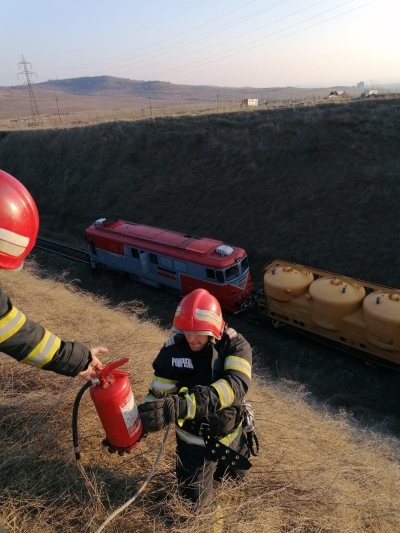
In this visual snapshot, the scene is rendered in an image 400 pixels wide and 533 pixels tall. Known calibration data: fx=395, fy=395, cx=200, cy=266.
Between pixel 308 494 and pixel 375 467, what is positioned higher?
pixel 308 494

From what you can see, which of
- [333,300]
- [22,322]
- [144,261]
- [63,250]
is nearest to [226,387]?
[22,322]

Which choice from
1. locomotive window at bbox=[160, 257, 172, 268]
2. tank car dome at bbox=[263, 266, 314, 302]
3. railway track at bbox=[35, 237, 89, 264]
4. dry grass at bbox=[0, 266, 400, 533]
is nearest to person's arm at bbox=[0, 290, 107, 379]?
dry grass at bbox=[0, 266, 400, 533]

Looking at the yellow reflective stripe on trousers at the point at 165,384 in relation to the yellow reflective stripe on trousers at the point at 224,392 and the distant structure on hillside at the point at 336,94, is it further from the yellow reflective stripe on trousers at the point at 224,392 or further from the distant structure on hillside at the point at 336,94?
the distant structure on hillside at the point at 336,94

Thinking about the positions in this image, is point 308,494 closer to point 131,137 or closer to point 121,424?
point 121,424

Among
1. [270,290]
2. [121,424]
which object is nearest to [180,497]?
[121,424]

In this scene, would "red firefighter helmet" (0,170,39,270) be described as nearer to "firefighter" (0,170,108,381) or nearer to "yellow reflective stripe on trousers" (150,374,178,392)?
"firefighter" (0,170,108,381)

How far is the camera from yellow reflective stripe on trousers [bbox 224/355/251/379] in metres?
3.16

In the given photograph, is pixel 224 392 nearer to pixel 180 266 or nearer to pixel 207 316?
pixel 207 316

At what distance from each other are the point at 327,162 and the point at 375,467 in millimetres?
16528

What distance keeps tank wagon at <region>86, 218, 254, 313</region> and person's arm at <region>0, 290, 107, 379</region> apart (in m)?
9.31

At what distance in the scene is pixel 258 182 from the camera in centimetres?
2012

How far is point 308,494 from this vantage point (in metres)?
3.55

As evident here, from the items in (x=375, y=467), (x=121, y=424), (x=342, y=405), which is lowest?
(x=342, y=405)

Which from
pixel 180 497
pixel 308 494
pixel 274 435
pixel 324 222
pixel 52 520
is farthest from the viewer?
pixel 324 222
